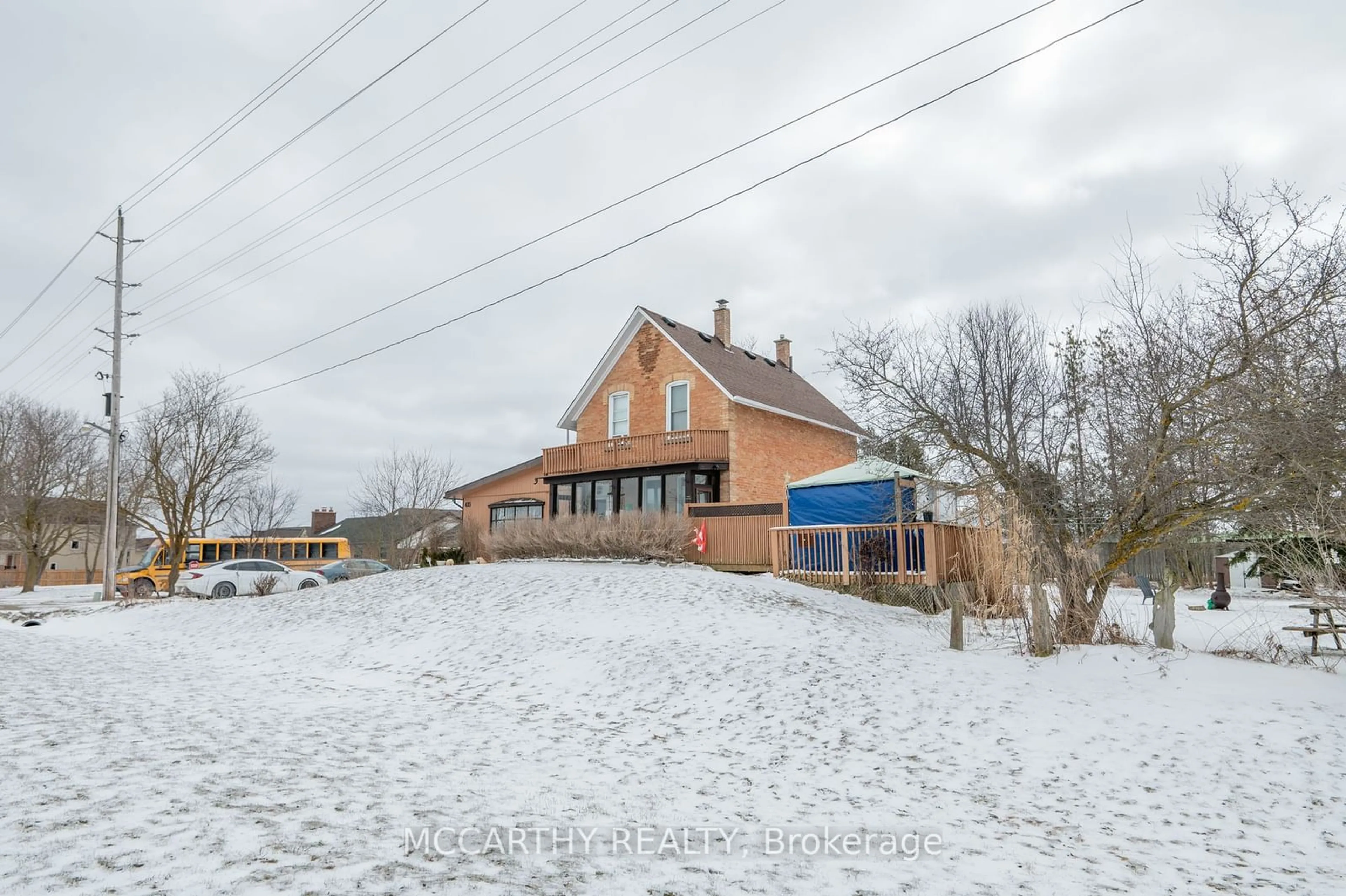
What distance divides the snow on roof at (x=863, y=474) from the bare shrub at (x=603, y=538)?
3063 mm

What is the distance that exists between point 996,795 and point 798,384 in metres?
27.9

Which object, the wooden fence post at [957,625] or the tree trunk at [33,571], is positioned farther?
the tree trunk at [33,571]

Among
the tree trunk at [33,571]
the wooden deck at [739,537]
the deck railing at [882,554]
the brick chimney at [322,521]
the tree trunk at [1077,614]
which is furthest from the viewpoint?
the brick chimney at [322,521]

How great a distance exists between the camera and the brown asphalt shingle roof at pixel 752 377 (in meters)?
26.8

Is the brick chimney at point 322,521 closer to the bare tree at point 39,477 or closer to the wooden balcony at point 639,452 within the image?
the bare tree at point 39,477

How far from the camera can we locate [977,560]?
1448 cm

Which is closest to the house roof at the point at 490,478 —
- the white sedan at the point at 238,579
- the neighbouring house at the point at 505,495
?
the neighbouring house at the point at 505,495

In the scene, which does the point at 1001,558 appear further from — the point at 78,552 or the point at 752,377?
the point at 78,552

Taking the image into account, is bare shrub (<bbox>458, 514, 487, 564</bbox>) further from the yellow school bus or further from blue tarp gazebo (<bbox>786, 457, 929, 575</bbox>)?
the yellow school bus

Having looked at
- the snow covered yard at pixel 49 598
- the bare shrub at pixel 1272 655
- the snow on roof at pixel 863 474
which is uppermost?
the snow on roof at pixel 863 474

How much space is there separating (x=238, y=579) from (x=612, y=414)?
13.8 metres

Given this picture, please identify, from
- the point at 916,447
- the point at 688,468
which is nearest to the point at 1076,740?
the point at 916,447

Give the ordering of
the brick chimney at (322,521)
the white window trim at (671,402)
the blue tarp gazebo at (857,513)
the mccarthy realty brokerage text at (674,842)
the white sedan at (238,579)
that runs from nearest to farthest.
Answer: the mccarthy realty brokerage text at (674,842) → the blue tarp gazebo at (857,513) → the white sedan at (238,579) → the white window trim at (671,402) → the brick chimney at (322,521)

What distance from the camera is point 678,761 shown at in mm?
6543
